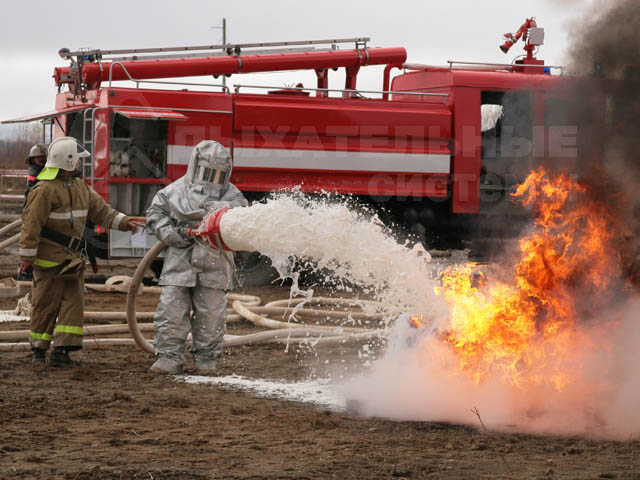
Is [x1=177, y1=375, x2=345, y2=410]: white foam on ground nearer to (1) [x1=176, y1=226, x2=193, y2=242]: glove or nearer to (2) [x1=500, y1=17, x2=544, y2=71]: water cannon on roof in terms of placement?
(1) [x1=176, y1=226, x2=193, y2=242]: glove

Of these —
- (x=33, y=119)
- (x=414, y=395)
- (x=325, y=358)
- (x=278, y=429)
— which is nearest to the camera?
(x=278, y=429)

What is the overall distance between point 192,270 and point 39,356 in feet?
4.84

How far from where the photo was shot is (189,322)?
23.1 feet

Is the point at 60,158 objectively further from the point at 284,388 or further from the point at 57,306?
the point at 284,388

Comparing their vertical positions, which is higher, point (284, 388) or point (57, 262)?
point (57, 262)

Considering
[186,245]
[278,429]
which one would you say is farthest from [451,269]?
[186,245]

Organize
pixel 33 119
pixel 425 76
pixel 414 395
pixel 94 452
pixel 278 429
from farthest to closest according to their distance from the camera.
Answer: pixel 425 76 < pixel 33 119 < pixel 414 395 < pixel 278 429 < pixel 94 452

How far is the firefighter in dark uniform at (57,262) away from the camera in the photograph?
277 inches

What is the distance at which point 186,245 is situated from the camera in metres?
6.88

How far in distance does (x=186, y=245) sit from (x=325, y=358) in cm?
172

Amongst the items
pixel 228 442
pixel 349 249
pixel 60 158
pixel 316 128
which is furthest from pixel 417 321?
pixel 316 128

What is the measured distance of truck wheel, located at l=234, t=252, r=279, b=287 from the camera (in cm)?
1253

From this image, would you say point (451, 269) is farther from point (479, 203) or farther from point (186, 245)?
point (479, 203)

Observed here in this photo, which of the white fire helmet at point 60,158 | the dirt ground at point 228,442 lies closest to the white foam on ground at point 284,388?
the dirt ground at point 228,442
